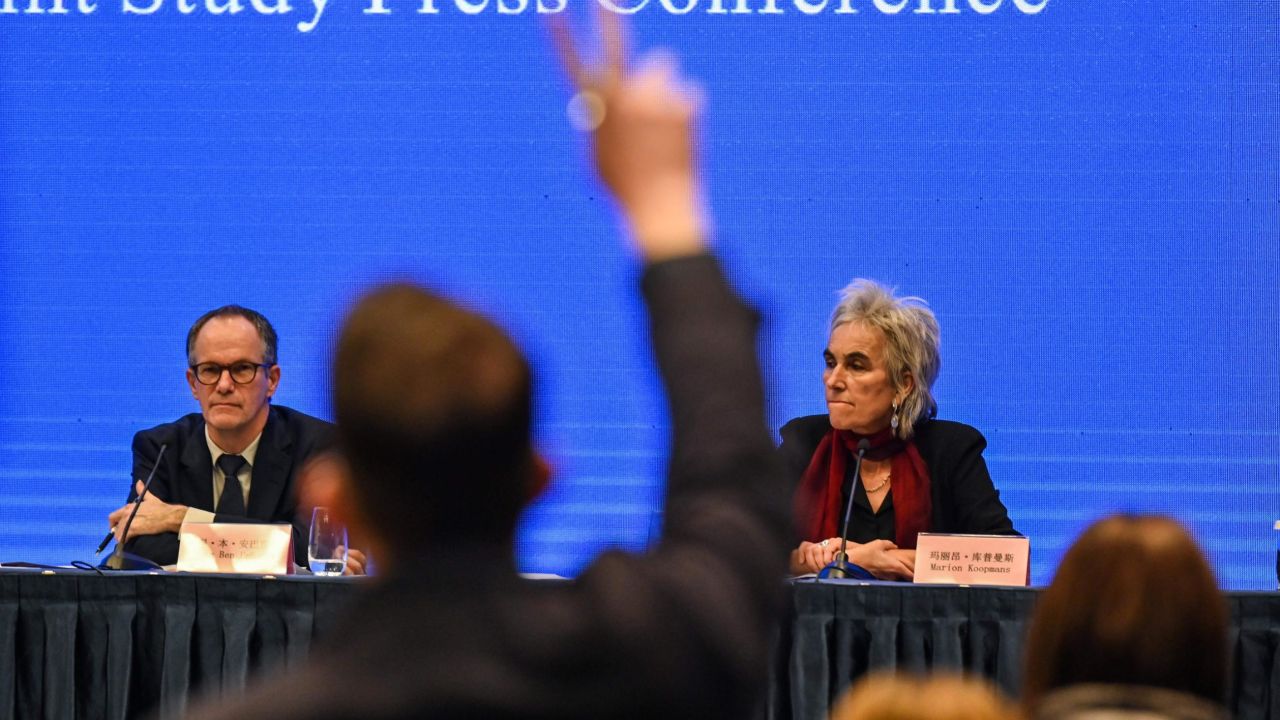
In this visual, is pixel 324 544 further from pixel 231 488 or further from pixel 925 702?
pixel 925 702

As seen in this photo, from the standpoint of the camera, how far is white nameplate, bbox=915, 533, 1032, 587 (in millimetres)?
2941

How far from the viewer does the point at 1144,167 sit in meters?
4.34

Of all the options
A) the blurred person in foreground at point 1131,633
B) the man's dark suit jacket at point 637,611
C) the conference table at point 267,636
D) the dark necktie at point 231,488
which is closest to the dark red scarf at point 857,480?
the conference table at point 267,636

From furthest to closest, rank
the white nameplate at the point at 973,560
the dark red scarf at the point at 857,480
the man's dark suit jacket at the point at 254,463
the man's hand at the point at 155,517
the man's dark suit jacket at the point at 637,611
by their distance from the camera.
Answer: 1. the man's dark suit jacket at the point at 254,463
2. the dark red scarf at the point at 857,480
3. the man's hand at the point at 155,517
4. the white nameplate at the point at 973,560
5. the man's dark suit jacket at the point at 637,611

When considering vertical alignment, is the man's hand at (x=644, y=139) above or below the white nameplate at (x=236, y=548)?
above

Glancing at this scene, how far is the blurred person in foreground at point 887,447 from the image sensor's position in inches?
142

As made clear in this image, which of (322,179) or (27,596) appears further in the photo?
(322,179)

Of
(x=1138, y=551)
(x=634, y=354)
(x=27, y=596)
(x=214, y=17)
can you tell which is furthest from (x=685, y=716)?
(x=214, y=17)

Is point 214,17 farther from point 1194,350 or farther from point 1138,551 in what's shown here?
point 1138,551

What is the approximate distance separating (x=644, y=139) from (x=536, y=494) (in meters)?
0.18

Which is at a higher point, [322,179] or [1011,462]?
[322,179]

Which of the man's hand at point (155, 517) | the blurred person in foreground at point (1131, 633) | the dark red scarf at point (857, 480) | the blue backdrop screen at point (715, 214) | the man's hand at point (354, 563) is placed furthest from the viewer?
the blue backdrop screen at point (715, 214)

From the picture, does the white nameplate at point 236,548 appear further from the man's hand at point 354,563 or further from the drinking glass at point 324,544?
the man's hand at point 354,563

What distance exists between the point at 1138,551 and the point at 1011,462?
3.28 m
